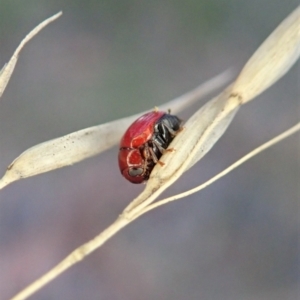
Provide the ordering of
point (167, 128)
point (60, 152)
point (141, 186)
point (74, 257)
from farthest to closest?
point (141, 186)
point (167, 128)
point (60, 152)
point (74, 257)

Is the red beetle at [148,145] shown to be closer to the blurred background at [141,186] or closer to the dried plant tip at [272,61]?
the dried plant tip at [272,61]

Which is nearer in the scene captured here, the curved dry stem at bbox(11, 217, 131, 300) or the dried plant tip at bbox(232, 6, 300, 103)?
the curved dry stem at bbox(11, 217, 131, 300)

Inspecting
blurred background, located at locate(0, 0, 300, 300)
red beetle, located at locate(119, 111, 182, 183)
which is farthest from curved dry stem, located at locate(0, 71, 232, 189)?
blurred background, located at locate(0, 0, 300, 300)

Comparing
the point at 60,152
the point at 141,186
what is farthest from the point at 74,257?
the point at 141,186

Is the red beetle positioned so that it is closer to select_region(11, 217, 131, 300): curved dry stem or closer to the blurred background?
select_region(11, 217, 131, 300): curved dry stem

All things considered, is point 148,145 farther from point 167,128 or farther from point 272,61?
point 272,61

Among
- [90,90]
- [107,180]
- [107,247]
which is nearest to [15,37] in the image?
[90,90]
